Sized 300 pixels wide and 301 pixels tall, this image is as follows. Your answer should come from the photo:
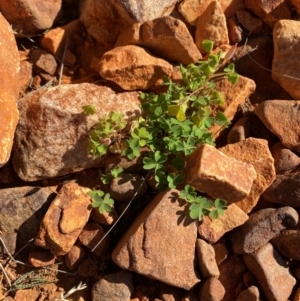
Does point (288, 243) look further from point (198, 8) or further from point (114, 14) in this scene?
point (114, 14)

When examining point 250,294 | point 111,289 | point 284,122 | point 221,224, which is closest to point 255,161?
point 284,122

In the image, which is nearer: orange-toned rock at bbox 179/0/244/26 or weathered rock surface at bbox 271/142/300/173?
weathered rock surface at bbox 271/142/300/173

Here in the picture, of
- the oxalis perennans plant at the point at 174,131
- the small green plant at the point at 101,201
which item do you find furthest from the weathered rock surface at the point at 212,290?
the small green plant at the point at 101,201

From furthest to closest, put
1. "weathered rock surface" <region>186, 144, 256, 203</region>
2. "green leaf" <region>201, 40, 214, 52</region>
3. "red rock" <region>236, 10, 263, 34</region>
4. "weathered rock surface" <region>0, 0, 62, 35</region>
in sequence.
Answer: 1. "red rock" <region>236, 10, 263, 34</region>
2. "weathered rock surface" <region>0, 0, 62, 35</region>
3. "green leaf" <region>201, 40, 214, 52</region>
4. "weathered rock surface" <region>186, 144, 256, 203</region>

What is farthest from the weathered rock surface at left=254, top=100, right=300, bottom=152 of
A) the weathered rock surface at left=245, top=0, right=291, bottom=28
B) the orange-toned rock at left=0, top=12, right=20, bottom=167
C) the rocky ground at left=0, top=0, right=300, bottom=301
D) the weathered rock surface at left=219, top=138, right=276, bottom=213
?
the orange-toned rock at left=0, top=12, right=20, bottom=167

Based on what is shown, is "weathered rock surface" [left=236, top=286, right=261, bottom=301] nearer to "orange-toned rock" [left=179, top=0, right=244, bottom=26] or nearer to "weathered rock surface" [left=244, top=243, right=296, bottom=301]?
"weathered rock surface" [left=244, top=243, right=296, bottom=301]

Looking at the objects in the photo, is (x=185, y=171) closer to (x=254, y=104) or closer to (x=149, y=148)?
(x=149, y=148)
